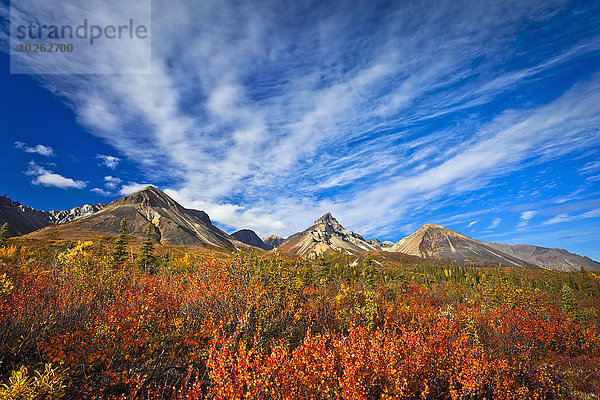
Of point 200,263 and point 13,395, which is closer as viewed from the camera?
point 13,395

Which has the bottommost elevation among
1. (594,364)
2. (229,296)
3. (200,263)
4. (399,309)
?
(594,364)

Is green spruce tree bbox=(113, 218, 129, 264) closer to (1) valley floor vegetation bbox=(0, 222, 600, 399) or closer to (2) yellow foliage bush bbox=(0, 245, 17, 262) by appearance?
(2) yellow foliage bush bbox=(0, 245, 17, 262)

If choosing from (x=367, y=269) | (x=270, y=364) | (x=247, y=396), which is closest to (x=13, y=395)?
(x=247, y=396)

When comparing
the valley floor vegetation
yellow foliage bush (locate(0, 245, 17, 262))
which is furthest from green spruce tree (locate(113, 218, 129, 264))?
the valley floor vegetation

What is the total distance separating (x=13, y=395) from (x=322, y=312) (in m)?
10.7

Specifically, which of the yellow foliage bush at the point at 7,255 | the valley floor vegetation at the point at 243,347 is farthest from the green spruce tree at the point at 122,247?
the valley floor vegetation at the point at 243,347

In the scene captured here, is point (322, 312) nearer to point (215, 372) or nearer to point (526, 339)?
point (215, 372)

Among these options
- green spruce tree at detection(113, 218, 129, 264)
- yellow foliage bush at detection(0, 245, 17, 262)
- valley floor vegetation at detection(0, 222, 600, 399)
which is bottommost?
valley floor vegetation at detection(0, 222, 600, 399)

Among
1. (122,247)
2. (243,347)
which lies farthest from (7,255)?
(243,347)

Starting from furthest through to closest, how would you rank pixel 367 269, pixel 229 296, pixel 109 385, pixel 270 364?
pixel 367 269 < pixel 229 296 < pixel 109 385 < pixel 270 364

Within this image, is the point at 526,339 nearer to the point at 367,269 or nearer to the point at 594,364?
the point at 594,364

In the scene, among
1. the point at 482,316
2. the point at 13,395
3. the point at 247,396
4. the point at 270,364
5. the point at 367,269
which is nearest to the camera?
the point at 13,395

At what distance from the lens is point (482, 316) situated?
1559cm

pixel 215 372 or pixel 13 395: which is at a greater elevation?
pixel 13 395
